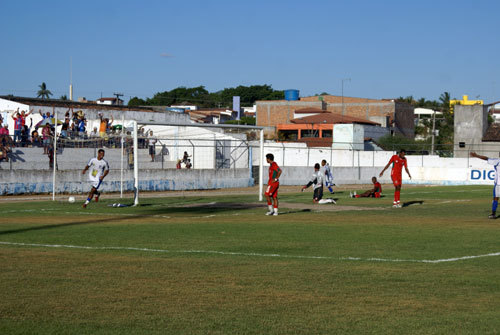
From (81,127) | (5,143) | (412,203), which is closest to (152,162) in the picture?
(81,127)

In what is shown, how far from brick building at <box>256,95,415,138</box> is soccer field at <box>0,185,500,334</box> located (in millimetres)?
78917

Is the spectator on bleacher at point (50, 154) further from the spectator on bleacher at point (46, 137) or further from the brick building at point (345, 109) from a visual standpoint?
the brick building at point (345, 109)

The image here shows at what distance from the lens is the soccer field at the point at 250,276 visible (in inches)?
290

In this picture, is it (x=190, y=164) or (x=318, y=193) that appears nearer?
(x=318, y=193)

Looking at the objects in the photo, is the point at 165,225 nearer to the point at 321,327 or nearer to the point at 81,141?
the point at 321,327

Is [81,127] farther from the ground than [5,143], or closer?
farther from the ground

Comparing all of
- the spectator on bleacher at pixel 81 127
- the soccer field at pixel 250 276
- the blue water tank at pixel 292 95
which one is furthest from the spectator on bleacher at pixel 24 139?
the blue water tank at pixel 292 95

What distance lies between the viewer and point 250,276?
33.5 feet

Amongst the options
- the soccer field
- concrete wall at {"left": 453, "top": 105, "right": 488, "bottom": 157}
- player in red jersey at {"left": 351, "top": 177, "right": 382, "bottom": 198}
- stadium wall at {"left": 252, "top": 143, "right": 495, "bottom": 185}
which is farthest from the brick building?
the soccer field

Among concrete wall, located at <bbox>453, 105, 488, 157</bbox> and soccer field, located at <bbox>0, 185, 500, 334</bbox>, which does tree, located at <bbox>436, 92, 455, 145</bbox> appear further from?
soccer field, located at <bbox>0, 185, 500, 334</bbox>

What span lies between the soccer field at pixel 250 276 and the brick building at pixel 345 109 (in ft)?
259

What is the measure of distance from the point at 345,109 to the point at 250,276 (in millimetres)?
94071

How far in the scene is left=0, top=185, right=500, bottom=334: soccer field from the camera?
7355mm

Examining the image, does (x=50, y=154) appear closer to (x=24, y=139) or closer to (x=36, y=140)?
(x=36, y=140)
